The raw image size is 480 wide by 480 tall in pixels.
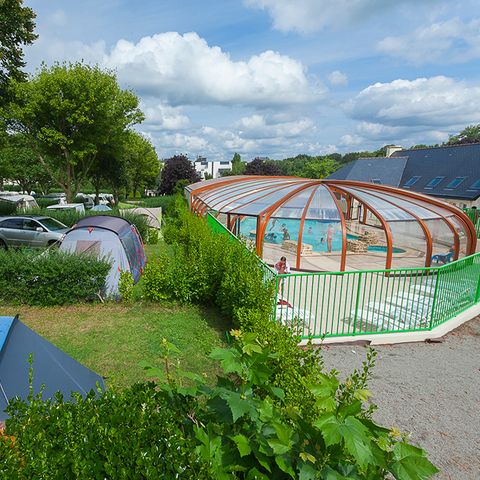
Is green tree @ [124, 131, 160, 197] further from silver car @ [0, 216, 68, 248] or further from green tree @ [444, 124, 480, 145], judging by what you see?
green tree @ [444, 124, 480, 145]

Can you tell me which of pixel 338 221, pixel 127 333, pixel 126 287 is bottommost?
pixel 127 333

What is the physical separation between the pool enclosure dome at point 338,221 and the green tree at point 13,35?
1084 cm

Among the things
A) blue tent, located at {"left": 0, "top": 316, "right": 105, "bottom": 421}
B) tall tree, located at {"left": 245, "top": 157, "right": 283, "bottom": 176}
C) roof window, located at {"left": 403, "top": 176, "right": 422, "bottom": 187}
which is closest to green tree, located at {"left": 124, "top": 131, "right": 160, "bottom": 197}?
tall tree, located at {"left": 245, "top": 157, "right": 283, "bottom": 176}

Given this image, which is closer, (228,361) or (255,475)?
(255,475)

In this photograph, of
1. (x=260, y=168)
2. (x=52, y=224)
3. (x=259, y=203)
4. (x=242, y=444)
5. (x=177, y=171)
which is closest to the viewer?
(x=242, y=444)

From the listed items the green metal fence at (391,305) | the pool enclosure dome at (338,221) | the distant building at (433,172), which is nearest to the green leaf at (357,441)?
the green metal fence at (391,305)

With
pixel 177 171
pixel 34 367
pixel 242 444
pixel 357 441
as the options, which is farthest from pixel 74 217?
pixel 177 171

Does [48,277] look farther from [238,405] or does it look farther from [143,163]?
[143,163]

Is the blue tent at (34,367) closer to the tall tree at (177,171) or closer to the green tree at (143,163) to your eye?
the green tree at (143,163)

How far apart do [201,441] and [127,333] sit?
17.2 feet

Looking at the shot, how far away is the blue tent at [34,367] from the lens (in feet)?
12.3

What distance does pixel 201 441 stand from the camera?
218 cm

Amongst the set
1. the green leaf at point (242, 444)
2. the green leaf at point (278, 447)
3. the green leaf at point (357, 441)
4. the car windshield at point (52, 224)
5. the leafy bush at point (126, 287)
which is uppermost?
the green leaf at point (357, 441)

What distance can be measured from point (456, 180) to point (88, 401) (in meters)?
35.0
